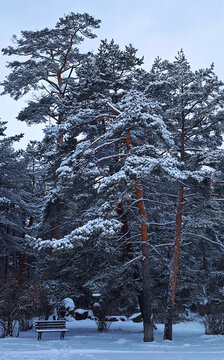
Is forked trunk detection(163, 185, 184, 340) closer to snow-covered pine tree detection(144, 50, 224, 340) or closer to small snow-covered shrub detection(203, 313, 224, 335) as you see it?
snow-covered pine tree detection(144, 50, 224, 340)

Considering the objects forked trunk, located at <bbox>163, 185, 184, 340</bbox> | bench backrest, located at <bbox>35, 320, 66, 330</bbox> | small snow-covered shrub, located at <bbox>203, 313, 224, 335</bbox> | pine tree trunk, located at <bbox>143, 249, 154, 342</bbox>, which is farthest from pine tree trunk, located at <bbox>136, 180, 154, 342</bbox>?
small snow-covered shrub, located at <bbox>203, 313, 224, 335</bbox>

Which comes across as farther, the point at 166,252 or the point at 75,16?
the point at 75,16

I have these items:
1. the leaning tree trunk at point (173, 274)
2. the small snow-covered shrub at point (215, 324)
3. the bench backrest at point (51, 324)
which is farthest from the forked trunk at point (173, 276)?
the bench backrest at point (51, 324)

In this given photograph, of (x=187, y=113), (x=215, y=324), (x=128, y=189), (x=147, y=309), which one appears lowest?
(x=215, y=324)

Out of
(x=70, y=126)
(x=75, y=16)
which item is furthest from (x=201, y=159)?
(x=75, y=16)

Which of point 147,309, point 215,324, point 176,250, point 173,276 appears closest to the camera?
point 147,309

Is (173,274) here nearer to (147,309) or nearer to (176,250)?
(176,250)

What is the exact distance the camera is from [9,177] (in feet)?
67.8

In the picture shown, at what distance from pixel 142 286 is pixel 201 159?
5370mm

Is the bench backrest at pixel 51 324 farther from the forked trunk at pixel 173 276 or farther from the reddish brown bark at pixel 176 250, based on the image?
the reddish brown bark at pixel 176 250

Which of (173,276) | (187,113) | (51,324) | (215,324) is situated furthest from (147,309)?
(187,113)

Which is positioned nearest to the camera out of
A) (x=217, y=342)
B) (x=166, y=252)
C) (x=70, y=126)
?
(x=217, y=342)

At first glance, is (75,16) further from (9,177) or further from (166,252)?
(166,252)

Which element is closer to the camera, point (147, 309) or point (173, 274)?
point (147, 309)
